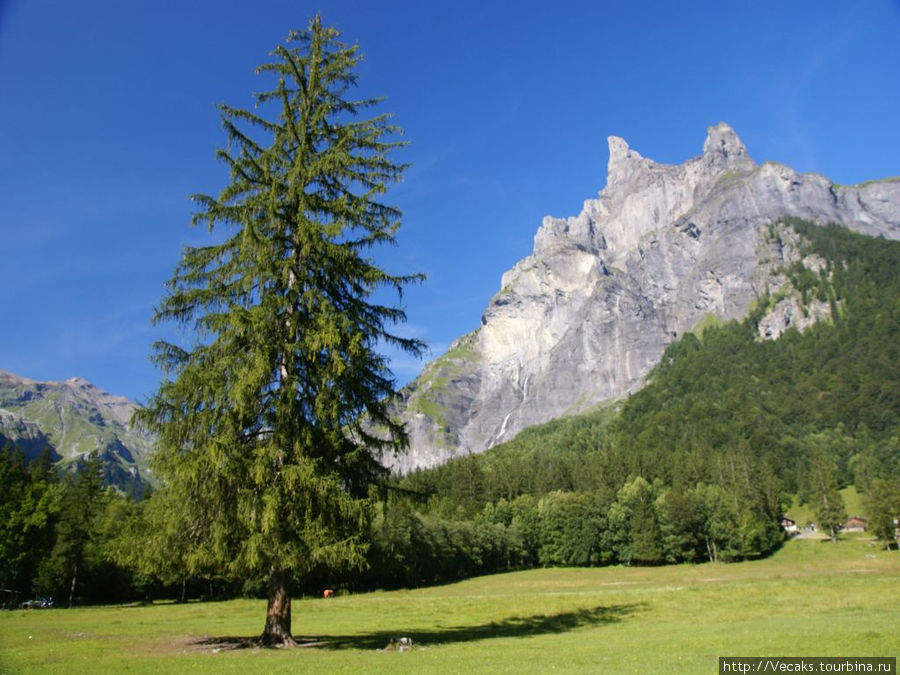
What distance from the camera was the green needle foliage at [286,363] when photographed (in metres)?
14.9

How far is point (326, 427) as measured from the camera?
16516 millimetres

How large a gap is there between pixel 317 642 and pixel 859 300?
223m

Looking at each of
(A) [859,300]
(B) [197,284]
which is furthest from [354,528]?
(A) [859,300]

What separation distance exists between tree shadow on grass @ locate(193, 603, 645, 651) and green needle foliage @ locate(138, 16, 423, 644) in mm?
1873

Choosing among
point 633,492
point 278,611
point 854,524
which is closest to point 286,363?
point 278,611

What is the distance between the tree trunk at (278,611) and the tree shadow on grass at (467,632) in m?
0.46

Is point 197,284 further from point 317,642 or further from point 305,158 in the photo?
point 317,642

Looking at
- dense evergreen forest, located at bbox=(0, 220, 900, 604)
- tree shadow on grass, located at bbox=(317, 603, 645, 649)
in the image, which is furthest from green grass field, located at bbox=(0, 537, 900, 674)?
dense evergreen forest, located at bbox=(0, 220, 900, 604)

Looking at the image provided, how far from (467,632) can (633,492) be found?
258 feet

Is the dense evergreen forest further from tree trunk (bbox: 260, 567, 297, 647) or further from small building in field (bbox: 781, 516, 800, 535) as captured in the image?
small building in field (bbox: 781, 516, 800, 535)

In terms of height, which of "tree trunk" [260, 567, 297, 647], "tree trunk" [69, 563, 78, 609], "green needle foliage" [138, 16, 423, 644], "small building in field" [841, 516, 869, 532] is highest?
"green needle foliage" [138, 16, 423, 644]

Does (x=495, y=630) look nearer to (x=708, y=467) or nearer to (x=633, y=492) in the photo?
(x=633, y=492)

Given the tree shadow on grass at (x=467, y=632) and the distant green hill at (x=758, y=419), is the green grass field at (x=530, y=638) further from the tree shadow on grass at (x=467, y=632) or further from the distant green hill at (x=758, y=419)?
the distant green hill at (x=758, y=419)

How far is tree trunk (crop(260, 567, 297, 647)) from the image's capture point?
51.6 feet
